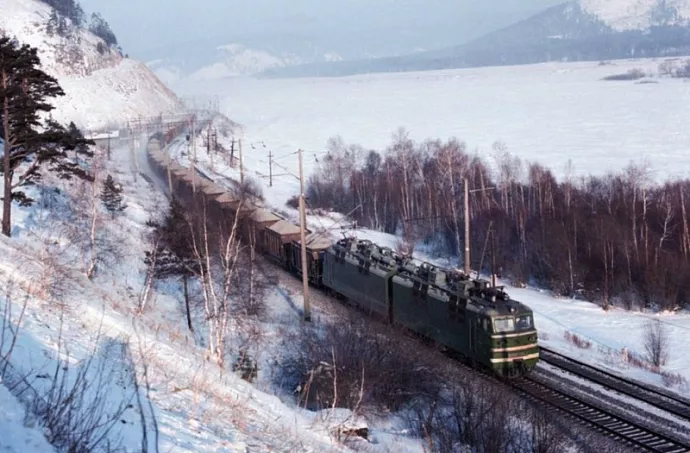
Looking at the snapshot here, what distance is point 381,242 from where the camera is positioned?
54406 mm

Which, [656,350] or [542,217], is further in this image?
[542,217]

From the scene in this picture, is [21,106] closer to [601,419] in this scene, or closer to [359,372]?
[359,372]

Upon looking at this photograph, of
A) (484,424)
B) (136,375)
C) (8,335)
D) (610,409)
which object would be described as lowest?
(610,409)

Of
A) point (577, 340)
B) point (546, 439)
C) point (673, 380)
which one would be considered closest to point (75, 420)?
point (546, 439)

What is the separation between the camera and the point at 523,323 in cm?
2091

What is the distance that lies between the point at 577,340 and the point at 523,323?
970 centimetres

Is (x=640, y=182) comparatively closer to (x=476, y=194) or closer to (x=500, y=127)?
(x=476, y=194)

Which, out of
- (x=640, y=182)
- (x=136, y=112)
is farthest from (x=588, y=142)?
(x=136, y=112)

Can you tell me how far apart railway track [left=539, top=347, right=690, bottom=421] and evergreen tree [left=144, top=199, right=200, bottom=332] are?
13.5 m

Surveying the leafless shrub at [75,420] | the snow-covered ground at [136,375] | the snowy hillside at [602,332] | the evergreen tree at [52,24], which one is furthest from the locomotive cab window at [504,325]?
the evergreen tree at [52,24]

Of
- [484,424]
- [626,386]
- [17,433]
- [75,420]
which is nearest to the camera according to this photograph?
[17,433]

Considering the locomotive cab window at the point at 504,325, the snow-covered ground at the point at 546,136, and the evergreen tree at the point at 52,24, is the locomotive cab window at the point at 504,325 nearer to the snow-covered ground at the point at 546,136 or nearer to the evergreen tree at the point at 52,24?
the snow-covered ground at the point at 546,136

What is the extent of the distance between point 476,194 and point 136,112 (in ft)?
311

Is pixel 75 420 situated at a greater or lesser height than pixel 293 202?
greater
